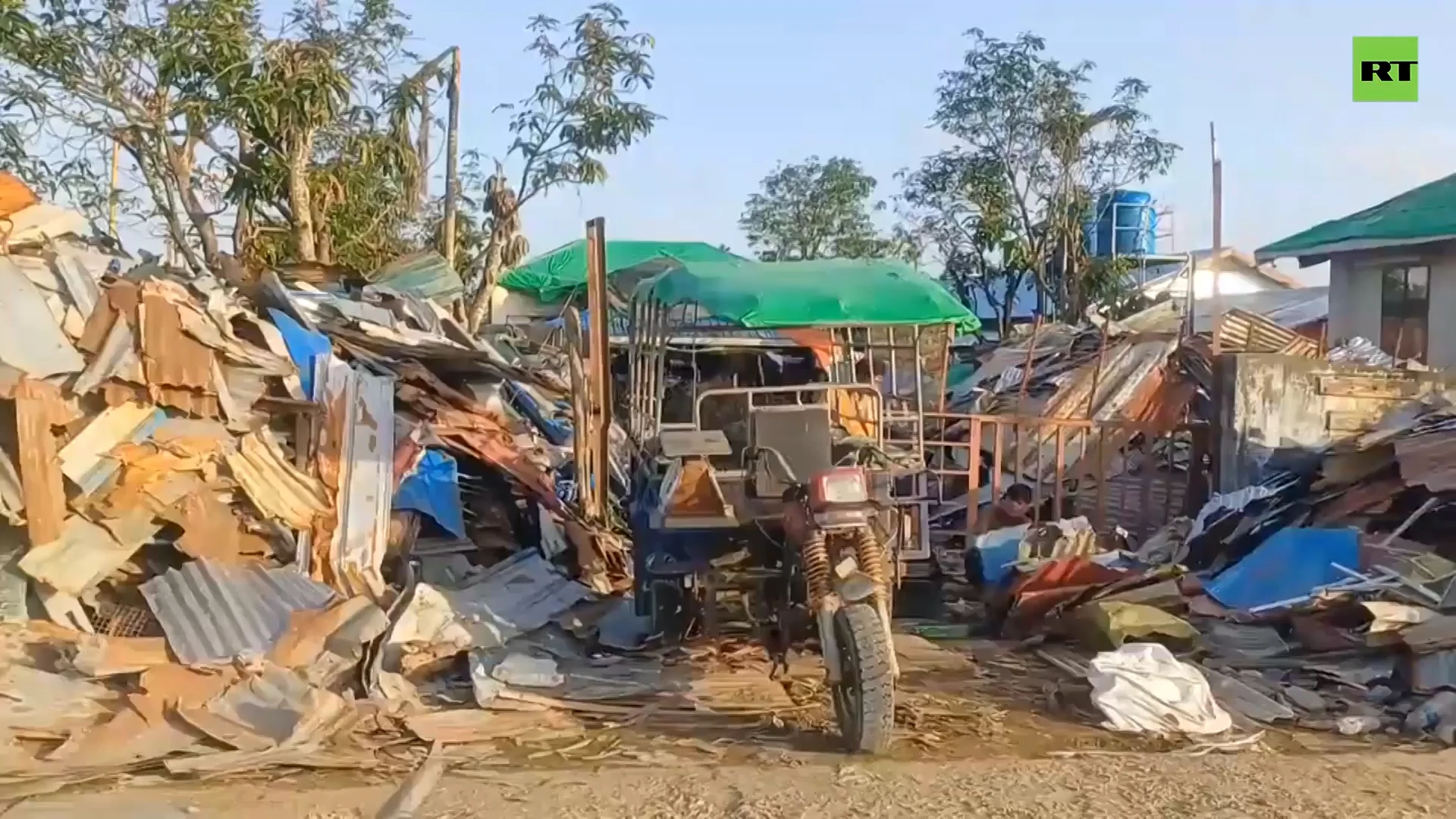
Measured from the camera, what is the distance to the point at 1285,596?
8711mm

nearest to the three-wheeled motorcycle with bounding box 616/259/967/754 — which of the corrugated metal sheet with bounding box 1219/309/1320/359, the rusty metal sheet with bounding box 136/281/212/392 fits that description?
the rusty metal sheet with bounding box 136/281/212/392

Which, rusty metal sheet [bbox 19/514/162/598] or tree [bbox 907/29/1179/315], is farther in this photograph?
tree [bbox 907/29/1179/315]

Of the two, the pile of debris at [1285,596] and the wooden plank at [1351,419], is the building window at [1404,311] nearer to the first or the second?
the wooden plank at [1351,419]

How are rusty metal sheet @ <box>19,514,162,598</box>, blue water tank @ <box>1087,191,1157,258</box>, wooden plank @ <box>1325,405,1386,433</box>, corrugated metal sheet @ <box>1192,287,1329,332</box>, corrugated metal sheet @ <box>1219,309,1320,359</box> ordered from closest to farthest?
rusty metal sheet @ <box>19,514,162,598</box> < wooden plank @ <box>1325,405,1386,433</box> < corrugated metal sheet @ <box>1219,309,1320,359</box> < corrugated metal sheet @ <box>1192,287,1329,332</box> < blue water tank @ <box>1087,191,1157,258</box>

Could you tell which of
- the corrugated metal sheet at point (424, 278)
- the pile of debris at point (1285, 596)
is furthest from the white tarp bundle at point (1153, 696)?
the corrugated metal sheet at point (424, 278)

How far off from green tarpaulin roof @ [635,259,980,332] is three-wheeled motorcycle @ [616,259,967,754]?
1 centimetres

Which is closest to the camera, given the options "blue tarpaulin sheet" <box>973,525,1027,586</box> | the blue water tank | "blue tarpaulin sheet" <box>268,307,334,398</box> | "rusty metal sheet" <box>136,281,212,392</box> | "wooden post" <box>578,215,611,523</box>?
"rusty metal sheet" <box>136,281,212,392</box>

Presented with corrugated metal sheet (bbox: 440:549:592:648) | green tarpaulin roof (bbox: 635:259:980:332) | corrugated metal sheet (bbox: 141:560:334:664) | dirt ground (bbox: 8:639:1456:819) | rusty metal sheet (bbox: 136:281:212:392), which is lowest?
dirt ground (bbox: 8:639:1456:819)

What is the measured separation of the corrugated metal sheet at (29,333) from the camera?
7.09 meters

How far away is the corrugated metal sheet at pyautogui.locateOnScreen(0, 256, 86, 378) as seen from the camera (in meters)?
7.09

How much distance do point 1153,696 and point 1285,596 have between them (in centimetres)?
255

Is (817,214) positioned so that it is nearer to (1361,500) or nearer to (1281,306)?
(1281,306)

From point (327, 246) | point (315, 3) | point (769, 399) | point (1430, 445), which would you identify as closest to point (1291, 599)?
point (1430, 445)

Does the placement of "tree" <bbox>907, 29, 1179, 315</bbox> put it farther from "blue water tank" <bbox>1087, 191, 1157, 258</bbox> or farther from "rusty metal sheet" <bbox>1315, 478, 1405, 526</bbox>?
"rusty metal sheet" <bbox>1315, 478, 1405, 526</bbox>
